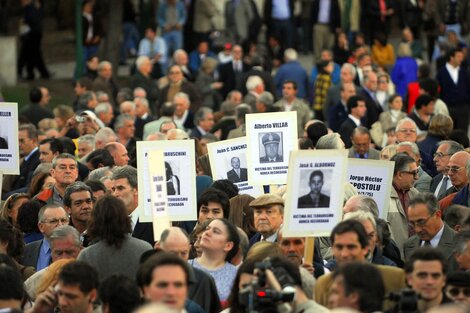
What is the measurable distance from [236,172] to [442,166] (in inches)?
82.2

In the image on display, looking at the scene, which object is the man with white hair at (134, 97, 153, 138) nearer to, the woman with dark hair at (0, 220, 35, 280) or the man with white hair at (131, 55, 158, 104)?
the man with white hair at (131, 55, 158, 104)

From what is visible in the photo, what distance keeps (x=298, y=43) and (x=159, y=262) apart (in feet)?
81.7

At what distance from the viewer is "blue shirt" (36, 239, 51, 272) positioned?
46.4ft

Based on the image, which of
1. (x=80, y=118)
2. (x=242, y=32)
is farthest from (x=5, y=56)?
(x=80, y=118)

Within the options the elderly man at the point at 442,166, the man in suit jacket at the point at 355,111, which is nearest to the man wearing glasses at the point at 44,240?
the elderly man at the point at 442,166

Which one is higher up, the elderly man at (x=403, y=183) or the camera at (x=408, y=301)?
the elderly man at (x=403, y=183)

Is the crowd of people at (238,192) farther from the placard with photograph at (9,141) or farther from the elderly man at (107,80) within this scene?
the placard with photograph at (9,141)

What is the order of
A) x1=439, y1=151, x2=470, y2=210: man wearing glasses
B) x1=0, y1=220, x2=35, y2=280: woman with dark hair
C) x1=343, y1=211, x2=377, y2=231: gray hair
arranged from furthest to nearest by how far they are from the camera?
x1=439, y1=151, x2=470, y2=210: man wearing glasses
x1=0, y1=220, x2=35, y2=280: woman with dark hair
x1=343, y1=211, x2=377, y2=231: gray hair

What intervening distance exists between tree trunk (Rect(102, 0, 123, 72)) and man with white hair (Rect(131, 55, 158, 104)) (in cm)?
306

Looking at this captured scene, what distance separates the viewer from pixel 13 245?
1362 centimetres

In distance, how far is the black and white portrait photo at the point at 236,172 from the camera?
1697 cm

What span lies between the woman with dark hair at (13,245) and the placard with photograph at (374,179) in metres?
3.30

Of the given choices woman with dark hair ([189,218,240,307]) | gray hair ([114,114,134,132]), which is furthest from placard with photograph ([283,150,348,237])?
gray hair ([114,114,134,132])

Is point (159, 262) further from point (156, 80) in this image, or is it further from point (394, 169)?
point (156, 80)
